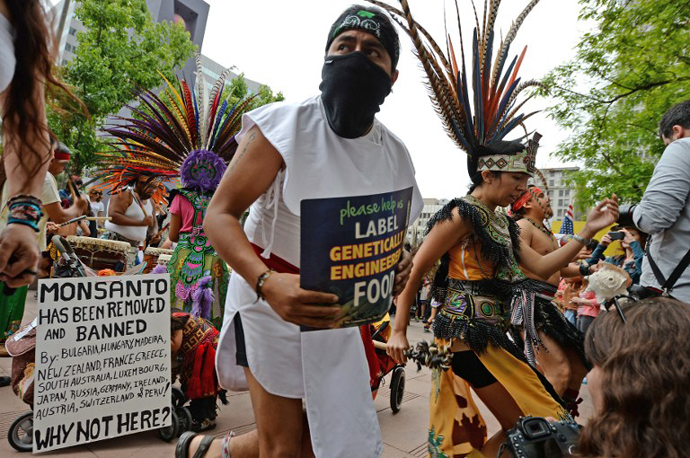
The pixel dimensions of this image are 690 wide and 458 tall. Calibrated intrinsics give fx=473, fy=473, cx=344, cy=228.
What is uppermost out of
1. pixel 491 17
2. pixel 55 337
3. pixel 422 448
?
pixel 491 17

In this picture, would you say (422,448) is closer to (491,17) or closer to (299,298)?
(299,298)

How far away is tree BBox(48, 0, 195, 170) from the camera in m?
15.9

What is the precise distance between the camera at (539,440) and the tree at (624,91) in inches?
399

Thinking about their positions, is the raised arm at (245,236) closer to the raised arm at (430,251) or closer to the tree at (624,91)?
the raised arm at (430,251)

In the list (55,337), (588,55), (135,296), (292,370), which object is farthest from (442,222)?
(588,55)

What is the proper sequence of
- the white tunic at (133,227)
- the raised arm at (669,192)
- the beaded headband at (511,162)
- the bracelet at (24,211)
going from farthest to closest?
the white tunic at (133,227) < the beaded headband at (511,162) < the raised arm at (669,192) < the bracelet at (24,211)

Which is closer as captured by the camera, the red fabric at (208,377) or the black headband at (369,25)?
the black headband at (369,25)

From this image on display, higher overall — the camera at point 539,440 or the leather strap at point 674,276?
the leather strap at point 674,276

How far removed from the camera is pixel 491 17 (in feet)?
9.70

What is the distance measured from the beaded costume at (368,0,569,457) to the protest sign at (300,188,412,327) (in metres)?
1.09

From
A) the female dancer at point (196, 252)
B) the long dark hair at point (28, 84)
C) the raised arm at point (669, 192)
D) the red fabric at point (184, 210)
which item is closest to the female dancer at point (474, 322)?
the raised arm at point (669, 192)

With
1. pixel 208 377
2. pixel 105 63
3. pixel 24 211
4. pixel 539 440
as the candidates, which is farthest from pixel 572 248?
pixel 105 63

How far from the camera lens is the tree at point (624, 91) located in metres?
9.37

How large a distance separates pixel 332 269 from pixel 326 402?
664 mm
